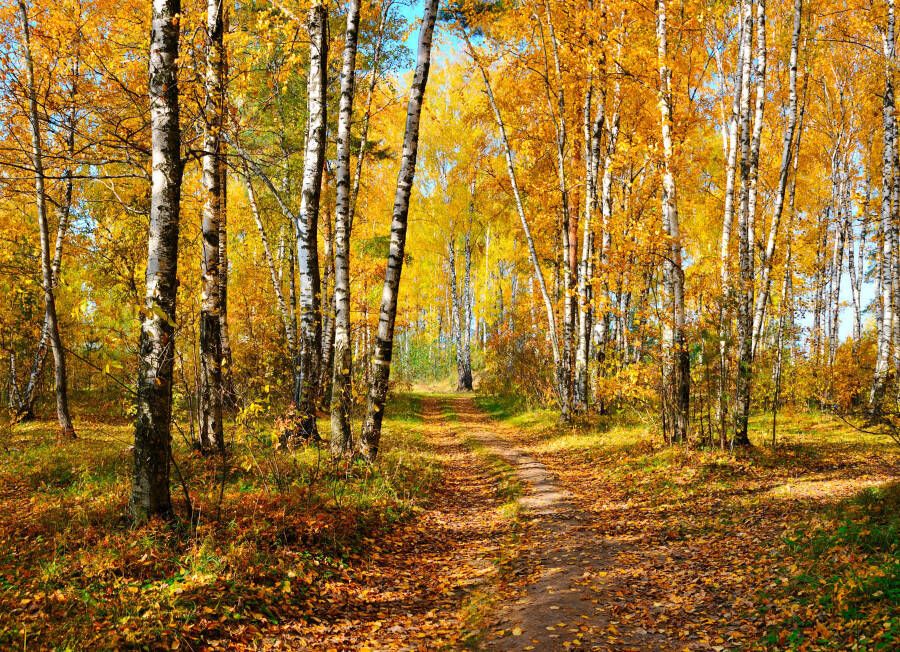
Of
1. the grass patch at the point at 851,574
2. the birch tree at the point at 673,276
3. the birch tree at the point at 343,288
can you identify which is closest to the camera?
the grass patch at the point at 851,574

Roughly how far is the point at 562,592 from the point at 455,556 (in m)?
1.69

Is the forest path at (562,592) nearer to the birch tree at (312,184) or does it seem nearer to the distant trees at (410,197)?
the distant trees at (410,197)

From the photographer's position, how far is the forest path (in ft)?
13.5

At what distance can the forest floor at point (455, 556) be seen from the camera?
3.95 metres

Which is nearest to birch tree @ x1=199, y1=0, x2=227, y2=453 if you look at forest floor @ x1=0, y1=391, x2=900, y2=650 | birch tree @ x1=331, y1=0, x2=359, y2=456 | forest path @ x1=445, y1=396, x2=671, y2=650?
forest floor @ x1=0, y1=391, x2=900, y2=650

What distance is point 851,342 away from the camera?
16.8 m

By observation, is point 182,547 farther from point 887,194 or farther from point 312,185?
point 887,194

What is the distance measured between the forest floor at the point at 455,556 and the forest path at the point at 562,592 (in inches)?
1.0

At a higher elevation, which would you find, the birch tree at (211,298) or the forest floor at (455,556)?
the birch tree at (211,298)

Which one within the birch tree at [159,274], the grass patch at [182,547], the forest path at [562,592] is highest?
the birch tree at [159,274]

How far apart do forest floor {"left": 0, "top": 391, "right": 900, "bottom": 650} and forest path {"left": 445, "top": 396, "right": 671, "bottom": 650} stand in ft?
0.08

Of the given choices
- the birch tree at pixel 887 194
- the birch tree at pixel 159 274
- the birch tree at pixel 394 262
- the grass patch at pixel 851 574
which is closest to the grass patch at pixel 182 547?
the birch tree at pixel 159 274

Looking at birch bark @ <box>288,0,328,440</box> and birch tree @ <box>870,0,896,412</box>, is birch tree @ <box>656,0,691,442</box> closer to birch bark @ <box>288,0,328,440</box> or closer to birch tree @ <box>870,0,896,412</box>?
birch tree @ <box>870,0,896,412</box>

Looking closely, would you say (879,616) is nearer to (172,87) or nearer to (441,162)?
(172,87)
